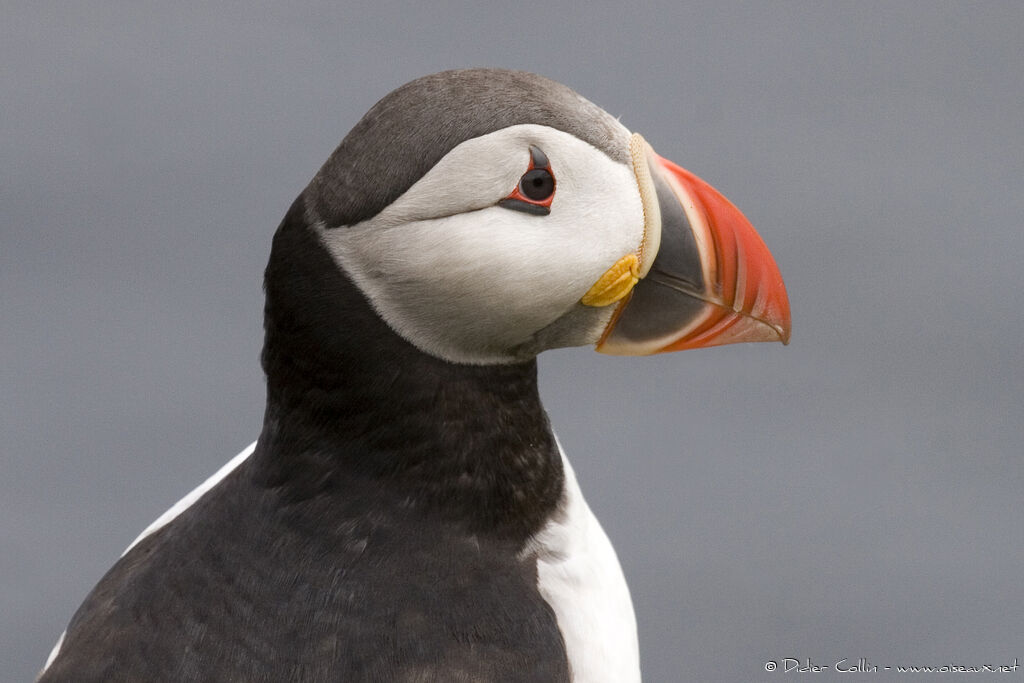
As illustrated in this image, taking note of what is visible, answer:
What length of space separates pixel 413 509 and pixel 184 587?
18.5 inches

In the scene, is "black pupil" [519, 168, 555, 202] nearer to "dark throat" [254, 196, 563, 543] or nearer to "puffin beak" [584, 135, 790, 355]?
"puffin beak" [584, 135, 790, 355]

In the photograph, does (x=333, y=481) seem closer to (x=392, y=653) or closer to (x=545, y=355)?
(x=392, y=653)

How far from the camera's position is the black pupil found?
3.16 metres

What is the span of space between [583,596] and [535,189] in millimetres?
973

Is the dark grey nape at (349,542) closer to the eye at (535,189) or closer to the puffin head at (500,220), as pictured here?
the puffin head at (500,220)

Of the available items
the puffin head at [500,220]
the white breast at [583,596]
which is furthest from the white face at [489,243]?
the white breast at [583,596]

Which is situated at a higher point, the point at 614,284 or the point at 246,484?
the point at 614,284

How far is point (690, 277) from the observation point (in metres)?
3.47

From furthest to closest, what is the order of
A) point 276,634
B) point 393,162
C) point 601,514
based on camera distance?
1. point 601,514
2. point 276,634
3. point 393,162

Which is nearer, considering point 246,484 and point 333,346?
point 333,346

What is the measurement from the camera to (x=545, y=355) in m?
6.88

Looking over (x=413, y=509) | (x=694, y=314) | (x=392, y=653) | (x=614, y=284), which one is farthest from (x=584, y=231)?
(x=392, y=653)

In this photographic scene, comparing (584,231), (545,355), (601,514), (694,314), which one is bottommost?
(601,514)

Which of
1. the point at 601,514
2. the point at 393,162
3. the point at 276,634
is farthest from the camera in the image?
the point at 601,514
